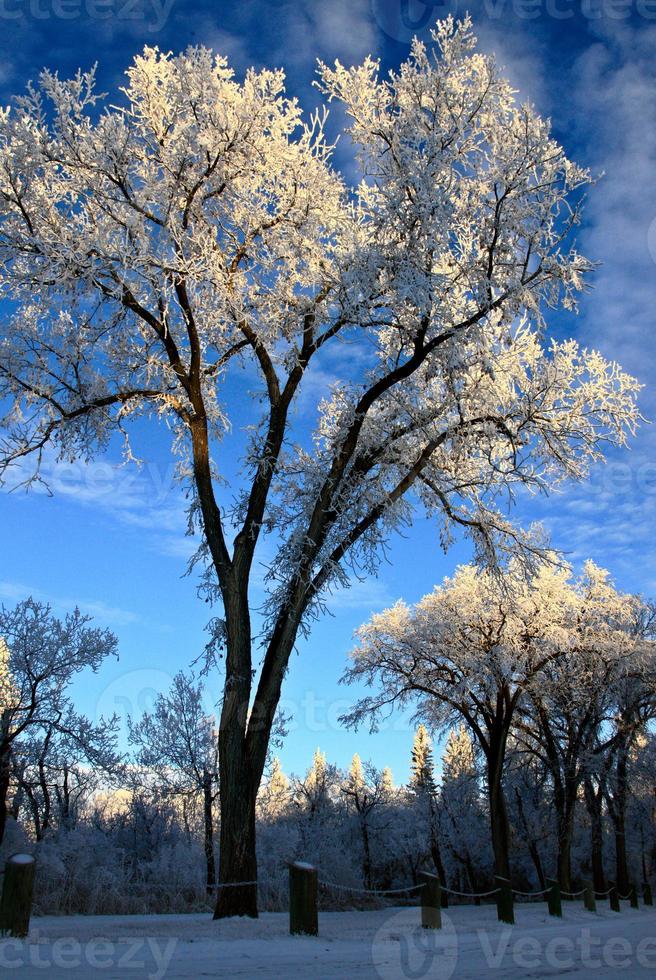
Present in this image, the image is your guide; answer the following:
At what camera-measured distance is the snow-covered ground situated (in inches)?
208

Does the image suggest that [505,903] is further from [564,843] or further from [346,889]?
Answer: [564,843]

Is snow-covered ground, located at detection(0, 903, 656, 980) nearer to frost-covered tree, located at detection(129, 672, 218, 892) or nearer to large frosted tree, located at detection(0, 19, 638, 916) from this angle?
large frosted tree, located at detection(0, 19, 638, 916)

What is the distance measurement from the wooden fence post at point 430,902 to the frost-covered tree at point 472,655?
14.7m

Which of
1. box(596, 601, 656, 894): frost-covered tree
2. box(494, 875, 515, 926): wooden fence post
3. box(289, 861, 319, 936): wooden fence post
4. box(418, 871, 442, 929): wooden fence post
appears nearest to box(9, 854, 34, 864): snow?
box(289, 861, 319, 936): wooden fence post

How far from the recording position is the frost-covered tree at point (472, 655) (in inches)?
964

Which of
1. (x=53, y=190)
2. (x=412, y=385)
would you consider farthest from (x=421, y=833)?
(x=53, y=190)

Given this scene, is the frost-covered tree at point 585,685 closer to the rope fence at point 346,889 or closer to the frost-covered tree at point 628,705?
the frost-covered tree at point 628,705

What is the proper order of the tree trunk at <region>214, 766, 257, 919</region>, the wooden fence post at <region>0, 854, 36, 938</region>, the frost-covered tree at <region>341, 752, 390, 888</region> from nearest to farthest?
the wooden fence post at <region>0, 854, 36, 938</region>, the tree trunk at <region>214, 766, 257, 919</region>, the frost-covered tree at <region>341, 752, 390, 888</region>

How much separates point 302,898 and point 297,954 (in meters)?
0.99

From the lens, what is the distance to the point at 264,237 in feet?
38.5

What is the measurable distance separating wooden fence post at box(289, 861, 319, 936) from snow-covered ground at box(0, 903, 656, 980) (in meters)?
0.15

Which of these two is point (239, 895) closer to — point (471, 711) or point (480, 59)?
Answer: point (480, 59)

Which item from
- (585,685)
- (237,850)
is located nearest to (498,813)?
(585,685)

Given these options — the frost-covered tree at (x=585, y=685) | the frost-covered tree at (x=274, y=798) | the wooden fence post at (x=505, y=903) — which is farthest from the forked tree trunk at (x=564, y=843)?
the wooden fence post at (x=505, y=903)
